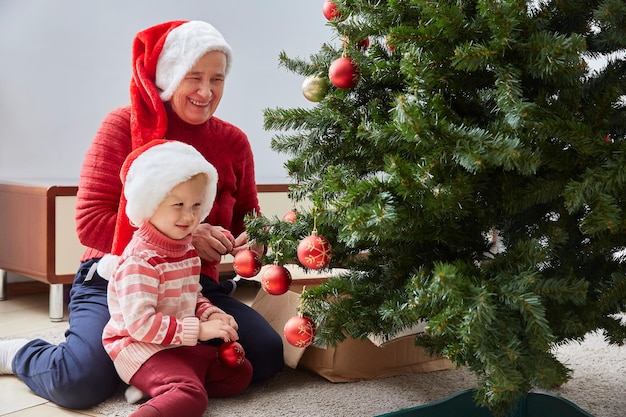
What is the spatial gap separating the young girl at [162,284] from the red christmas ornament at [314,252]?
353mm

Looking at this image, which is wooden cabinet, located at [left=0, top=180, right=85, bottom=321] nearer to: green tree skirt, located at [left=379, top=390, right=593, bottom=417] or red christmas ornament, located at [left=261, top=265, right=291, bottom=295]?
red christmas ornament, located at [left=261, top=265, right=291, bottom=295]

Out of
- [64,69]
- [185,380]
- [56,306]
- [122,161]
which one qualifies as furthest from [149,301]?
[64,69]

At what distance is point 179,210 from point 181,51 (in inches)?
14.7

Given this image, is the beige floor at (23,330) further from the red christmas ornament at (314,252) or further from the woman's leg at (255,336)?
the red christmas ornament at (314,252)

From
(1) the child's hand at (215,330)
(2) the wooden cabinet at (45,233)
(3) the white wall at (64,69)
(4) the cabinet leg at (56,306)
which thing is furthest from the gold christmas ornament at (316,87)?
(3) the white wall at (64,69)

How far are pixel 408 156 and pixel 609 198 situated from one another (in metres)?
0.30

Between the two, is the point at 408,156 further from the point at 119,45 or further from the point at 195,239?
the point at 119,45

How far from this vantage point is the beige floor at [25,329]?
145 cm

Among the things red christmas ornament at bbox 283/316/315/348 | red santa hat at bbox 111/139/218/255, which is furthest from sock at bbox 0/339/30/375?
red christmas ornament at bbox 283/316/315/348

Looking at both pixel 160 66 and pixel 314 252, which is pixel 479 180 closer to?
pixel 314 252

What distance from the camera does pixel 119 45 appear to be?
2725mm

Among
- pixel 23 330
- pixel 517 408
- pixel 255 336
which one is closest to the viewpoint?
pixel 517 408

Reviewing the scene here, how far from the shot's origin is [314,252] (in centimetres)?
116

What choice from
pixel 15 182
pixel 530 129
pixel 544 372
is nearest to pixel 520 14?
pixel 530 129
